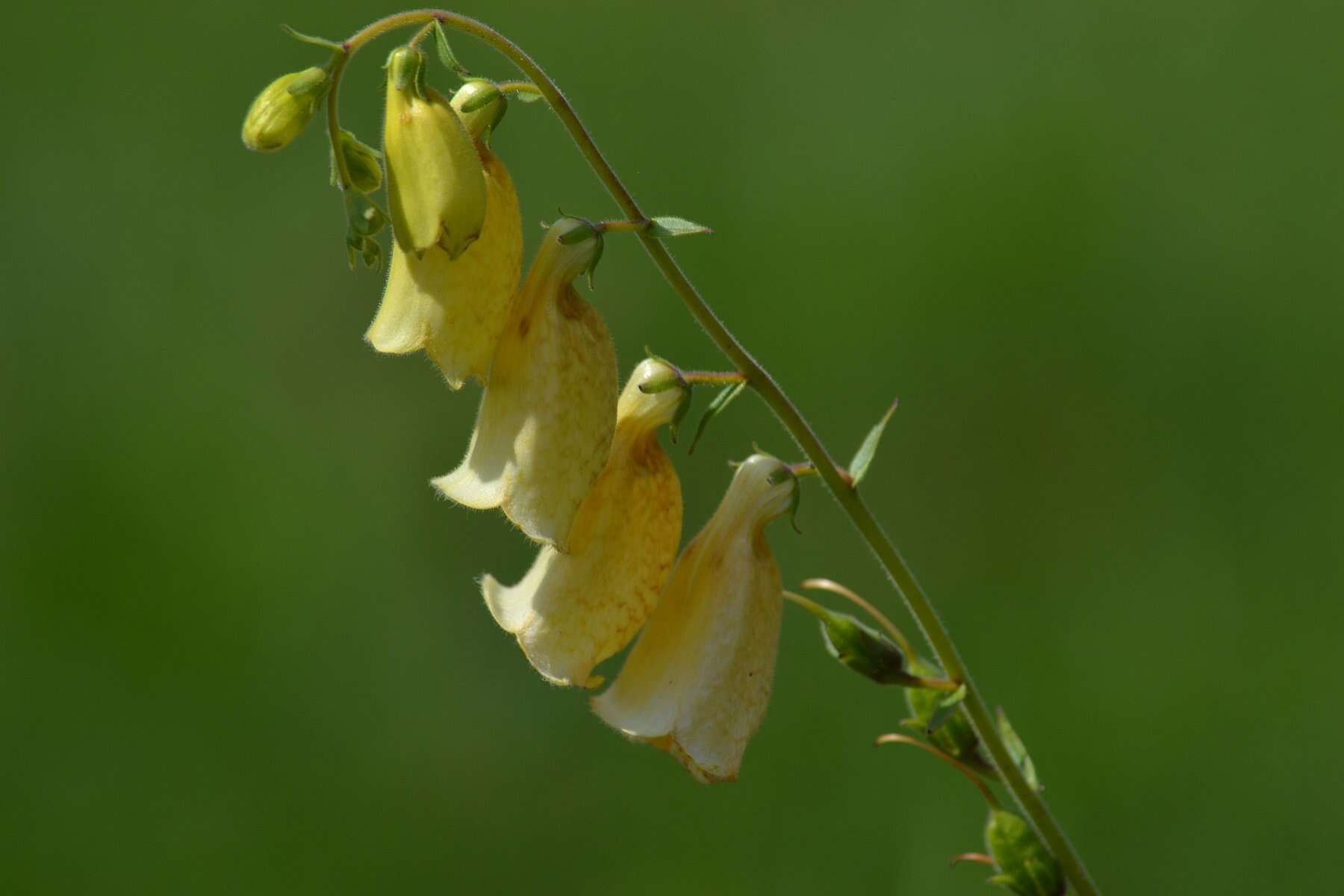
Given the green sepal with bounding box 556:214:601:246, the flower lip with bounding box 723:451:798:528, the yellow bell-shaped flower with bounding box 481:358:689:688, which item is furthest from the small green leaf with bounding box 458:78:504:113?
the flower lip with bounding box 723:451:798:528

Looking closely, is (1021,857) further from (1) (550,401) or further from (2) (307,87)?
(2) (307,87)

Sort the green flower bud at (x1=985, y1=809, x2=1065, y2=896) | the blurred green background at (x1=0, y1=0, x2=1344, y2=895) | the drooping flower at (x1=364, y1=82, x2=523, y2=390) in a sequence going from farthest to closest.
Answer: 1. the blurred green background at (x1=0, y1=0, x2=1344, y2=895)
2. the green flower bud at (x1=985, y1=809, x2=1065, y2=896)
3. the drooping flower at (x1=364, y1=82, x2=523, y2=390)

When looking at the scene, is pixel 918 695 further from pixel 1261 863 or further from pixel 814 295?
pixel 814 295

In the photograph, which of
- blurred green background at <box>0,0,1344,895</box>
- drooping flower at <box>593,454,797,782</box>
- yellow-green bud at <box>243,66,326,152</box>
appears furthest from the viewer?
blurred green background at <box>0,0,1344,895</box>

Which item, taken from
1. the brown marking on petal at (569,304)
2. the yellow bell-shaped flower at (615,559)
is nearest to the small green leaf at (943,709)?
the yellow bell-shaped flower at (615,559)

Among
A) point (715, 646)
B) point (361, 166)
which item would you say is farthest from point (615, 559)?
point (361, 166)

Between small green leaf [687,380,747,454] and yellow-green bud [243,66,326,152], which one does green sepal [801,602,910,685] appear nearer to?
small green leaf [687,380,747,454]
